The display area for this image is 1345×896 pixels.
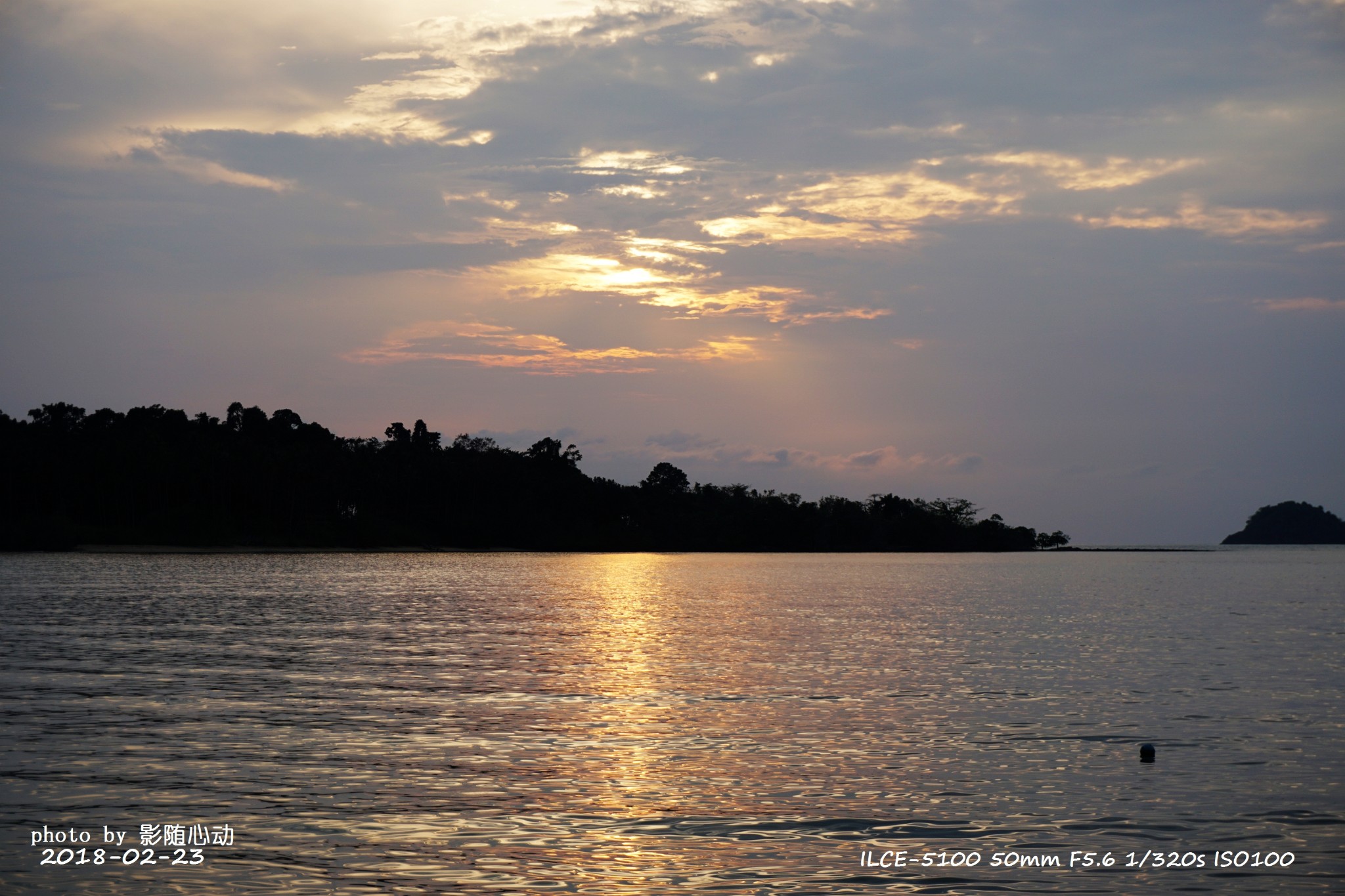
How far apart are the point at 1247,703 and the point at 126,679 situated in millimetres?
36135

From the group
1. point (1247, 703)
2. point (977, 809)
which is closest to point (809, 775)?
point (977, 809)

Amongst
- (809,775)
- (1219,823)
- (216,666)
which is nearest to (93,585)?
(216,666)

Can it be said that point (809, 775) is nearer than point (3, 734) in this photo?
Yes

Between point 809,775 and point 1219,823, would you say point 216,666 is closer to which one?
point 809,775

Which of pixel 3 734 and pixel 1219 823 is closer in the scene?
pixel 1219 823

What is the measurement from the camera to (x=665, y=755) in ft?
84.5

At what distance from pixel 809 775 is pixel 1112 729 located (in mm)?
10730

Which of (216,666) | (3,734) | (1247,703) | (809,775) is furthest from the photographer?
(216,666)

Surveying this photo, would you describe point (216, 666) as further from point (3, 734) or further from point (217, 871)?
point (217, 871)

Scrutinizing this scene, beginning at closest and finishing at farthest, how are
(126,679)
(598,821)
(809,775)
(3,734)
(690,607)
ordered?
(598,821) < (809,775) < (3,734) < (126,679) < (690,607)

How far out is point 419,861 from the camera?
17109mm

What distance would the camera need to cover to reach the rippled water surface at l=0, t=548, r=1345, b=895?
56.4ft

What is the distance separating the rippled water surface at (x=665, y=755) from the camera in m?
17.2

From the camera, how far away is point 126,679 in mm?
37500
